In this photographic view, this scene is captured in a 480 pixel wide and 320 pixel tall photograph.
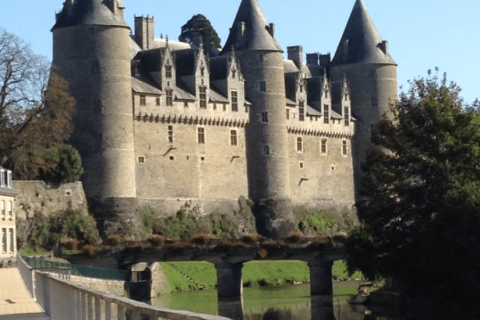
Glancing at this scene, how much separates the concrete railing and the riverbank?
112ft

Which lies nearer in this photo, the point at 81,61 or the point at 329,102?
the point at 81,61

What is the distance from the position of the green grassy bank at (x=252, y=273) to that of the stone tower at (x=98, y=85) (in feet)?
15.2

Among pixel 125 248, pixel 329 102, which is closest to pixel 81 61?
pixel 125 248

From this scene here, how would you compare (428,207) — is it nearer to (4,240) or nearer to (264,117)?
(4,240)

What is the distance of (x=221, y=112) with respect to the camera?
6581cm

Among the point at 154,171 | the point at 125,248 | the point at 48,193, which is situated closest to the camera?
the point at 125,248

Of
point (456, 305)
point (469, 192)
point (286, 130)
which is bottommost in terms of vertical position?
point (456, 305)

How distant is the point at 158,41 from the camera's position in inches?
2704

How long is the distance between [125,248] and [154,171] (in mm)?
10563

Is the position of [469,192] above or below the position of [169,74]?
below

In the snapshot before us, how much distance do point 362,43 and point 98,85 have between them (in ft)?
79.6

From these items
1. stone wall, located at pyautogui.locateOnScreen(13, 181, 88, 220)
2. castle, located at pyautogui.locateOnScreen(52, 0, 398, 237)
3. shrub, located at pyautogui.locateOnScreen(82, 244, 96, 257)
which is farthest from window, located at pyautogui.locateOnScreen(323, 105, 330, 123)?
shrub, located at pyautogui.locateOnScreen(82, 244, 96, 257)

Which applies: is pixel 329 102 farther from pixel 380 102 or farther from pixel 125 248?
pixel 125 248

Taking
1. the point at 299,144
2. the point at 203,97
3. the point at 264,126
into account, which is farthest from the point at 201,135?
the point at 299,144
